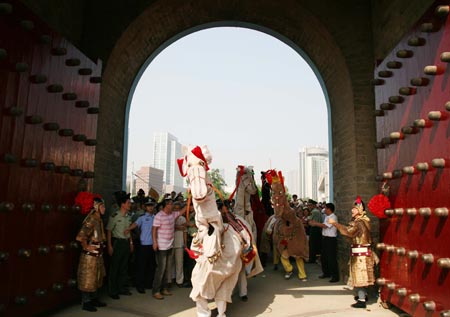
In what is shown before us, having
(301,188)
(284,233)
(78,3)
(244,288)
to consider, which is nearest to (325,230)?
(284,233)

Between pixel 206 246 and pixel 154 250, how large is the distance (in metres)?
2.09

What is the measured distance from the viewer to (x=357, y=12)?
7.74m

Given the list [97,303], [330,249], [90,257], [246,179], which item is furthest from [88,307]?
[330,249]

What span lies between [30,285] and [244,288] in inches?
120

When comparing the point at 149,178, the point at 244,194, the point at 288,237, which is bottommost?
the point at 288,237

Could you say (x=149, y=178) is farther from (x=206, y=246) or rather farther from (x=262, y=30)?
(x=206, y=246)

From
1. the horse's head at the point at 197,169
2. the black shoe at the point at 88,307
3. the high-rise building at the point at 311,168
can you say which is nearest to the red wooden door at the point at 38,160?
the black shoe at the point at 88,307

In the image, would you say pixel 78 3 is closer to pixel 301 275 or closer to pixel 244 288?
pixel 244 288

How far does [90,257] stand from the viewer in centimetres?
534

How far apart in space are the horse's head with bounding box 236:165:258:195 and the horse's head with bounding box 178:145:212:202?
238cm

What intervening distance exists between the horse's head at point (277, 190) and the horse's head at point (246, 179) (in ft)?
1.17

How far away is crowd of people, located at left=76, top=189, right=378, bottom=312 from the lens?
5.39m

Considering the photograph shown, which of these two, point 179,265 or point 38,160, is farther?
point 179,265

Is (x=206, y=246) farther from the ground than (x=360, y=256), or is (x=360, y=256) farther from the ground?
(x=206, y=246)
